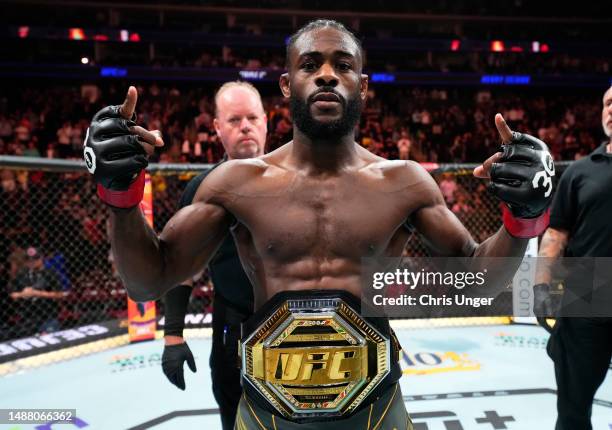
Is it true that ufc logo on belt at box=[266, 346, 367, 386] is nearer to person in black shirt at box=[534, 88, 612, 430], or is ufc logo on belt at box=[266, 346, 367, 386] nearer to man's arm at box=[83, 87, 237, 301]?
man's arm at box=[83, 87, 237, 301]

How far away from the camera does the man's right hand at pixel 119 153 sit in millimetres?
1109

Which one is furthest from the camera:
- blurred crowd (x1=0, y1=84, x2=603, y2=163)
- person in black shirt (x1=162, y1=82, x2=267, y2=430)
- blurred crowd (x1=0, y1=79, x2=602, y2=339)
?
blurred crowd (x1=0, y1=84, x2=603, y2=163)

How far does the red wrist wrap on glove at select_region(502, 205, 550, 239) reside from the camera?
48.3 inches

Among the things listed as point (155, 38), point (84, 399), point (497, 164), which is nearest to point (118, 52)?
point (155, 38)

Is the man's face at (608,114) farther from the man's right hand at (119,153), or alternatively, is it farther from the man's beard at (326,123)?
the man's right hand at (119,153)

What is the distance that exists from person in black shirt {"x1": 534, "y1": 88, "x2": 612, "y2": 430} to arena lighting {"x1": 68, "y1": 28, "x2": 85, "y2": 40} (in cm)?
1096

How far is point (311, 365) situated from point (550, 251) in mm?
1603

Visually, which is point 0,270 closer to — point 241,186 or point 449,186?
point 241,186

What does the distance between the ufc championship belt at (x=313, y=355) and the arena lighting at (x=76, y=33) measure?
1135 cm

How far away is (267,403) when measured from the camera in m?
1.24

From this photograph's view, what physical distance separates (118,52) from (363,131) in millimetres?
6047

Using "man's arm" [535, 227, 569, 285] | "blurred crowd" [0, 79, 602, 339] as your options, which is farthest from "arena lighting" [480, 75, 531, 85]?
"man's arm" [535, 227, 569, 285]

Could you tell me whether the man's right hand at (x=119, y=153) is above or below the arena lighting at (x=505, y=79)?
below

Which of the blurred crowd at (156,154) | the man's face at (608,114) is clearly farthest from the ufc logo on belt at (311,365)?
the blurred crowd at (156,154)
